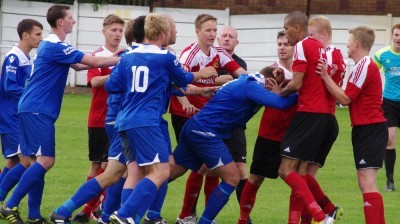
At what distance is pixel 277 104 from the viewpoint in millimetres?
8945

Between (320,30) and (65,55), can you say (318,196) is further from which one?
(65,55)

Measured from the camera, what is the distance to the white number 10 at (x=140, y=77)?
8578 mm

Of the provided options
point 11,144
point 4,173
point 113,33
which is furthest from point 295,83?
point 4,173

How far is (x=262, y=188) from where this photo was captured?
13.1 metres

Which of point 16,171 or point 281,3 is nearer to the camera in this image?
point 16,171

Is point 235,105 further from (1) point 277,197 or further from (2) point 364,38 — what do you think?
(1) point 277,197

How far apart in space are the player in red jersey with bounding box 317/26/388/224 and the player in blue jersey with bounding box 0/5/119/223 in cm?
223

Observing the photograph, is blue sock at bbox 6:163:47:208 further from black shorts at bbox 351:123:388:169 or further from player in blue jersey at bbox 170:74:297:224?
black shorts at bbox 351:123:388:169

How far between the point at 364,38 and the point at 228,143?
6.34 feet

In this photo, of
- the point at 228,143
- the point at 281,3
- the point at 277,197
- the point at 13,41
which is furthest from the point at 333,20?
A: the point at 228,143

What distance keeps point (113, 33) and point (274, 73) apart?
1.95 meters

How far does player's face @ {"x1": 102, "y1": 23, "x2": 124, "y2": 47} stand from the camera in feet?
33.7

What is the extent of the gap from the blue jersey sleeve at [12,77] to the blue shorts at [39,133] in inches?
37.3

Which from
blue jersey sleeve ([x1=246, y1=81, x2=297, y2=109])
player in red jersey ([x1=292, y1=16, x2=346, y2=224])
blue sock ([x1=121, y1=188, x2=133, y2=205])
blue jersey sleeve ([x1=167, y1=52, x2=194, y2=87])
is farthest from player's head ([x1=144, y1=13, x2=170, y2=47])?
player in red jersey ([x1=292, y1=16, x2=346, y2=224])
